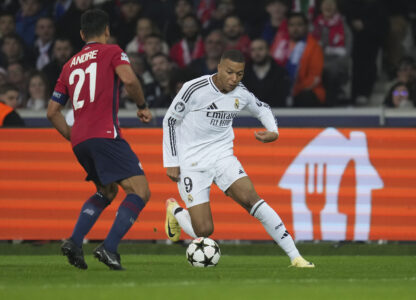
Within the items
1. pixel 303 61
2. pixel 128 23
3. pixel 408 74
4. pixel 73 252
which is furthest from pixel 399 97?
pixel 73 252

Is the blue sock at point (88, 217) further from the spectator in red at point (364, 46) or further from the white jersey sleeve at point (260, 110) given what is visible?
the spectator in red at point (364, 46)

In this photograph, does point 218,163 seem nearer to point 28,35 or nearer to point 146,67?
point 146,67

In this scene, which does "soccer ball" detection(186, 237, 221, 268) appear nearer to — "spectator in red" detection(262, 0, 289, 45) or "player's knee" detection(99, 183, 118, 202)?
"player's knee" detection(99, 183, 118, 202)

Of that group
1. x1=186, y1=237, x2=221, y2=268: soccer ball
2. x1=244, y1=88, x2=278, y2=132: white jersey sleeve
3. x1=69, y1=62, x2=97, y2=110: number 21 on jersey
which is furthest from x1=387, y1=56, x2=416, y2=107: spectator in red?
x1=69, y1=62, x2=97, y2=110: number 21 on jersey

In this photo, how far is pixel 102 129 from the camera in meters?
8.68

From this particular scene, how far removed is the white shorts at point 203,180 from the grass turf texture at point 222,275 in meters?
0.66

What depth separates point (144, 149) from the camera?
12547 mm

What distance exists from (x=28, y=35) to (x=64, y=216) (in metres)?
5.53

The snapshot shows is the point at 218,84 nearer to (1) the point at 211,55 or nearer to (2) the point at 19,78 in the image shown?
(1) the point at 211,55

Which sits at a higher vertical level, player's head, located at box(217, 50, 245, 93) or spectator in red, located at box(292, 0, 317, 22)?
player's head, located at box(217, 50, 245, 93)

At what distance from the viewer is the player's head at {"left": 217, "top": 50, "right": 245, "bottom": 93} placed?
9.23 meters

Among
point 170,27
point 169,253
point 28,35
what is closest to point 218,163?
point 169,253

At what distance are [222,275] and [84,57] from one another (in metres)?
2.17

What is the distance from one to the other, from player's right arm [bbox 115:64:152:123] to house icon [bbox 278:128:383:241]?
408 cm
